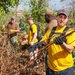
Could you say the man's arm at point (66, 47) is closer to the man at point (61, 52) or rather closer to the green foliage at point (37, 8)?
the man at point (61, 52)

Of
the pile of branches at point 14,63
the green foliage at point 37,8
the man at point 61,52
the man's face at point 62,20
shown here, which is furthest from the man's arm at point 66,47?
the green foliage at point 37,8

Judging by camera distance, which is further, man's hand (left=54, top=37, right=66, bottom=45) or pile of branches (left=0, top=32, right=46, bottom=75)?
pile of branches (left=0, top=32, right=46, bottom=75)

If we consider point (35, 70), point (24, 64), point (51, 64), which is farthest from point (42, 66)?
point (51, 64)

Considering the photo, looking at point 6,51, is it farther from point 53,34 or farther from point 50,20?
point 53,34

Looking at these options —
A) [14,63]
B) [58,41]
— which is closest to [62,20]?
[58,41]

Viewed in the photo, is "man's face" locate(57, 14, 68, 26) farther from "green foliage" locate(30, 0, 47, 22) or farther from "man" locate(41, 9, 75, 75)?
"green foliage" locate(30, 0, 47, 22)

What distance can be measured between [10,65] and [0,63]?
0.20 m

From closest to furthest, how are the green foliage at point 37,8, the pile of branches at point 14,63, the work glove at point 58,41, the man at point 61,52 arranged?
the work glove at point 58,41
the man at point 61,52
the pile of branches at point 14,63
the green foliage at point 37,8

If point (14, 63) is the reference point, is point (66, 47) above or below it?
above

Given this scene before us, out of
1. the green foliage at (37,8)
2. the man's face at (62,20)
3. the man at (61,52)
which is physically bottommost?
the green foliage at (37,8)

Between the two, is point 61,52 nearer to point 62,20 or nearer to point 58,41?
point 58,41

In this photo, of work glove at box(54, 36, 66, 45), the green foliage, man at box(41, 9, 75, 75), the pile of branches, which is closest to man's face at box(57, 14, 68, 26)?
man at box(41, 9, 75, 75)

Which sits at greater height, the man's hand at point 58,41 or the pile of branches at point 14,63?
the man's hand at point 58,41

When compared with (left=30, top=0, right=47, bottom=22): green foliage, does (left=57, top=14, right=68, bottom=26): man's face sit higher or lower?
higher
